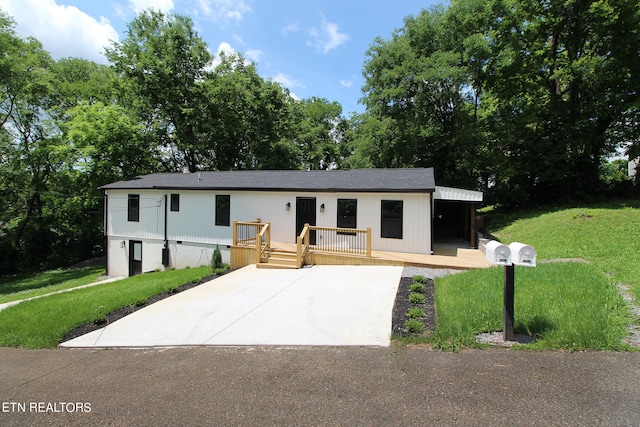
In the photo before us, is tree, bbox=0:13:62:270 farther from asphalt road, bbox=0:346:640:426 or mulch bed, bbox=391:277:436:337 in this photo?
mulch bed, bbox=391:277:436:337

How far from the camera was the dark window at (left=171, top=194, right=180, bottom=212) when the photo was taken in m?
14.5

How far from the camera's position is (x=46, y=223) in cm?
2398

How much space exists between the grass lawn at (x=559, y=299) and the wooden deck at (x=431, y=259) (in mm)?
1490

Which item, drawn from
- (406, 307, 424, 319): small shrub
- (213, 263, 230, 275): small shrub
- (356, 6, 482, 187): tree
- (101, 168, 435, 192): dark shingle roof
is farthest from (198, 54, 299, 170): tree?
(406, 307, 424, 319): small shrub

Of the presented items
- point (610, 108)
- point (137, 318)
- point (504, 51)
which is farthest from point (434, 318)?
point (610, 108)

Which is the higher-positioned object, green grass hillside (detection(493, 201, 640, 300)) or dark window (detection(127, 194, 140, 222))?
dark window (detection(127, 194, 140, 222))

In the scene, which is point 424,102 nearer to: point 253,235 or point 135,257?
point 253,235

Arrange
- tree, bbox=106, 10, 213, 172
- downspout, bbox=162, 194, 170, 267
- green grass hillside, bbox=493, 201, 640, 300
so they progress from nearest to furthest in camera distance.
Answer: green grass hillside, bbox=493, 201, 640, 300, downspout, bbox=162, 194, 170, 267, tree, bbox=106, 10, 213, 172

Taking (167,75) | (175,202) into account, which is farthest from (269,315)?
(167,75)

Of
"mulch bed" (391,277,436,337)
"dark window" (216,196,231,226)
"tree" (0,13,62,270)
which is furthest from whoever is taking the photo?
"tree" (0,13,62,270)

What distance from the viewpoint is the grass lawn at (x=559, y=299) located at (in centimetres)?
384

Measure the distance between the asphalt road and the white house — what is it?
7.43m

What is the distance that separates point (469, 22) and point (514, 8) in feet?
9.27

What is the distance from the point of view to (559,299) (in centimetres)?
480
